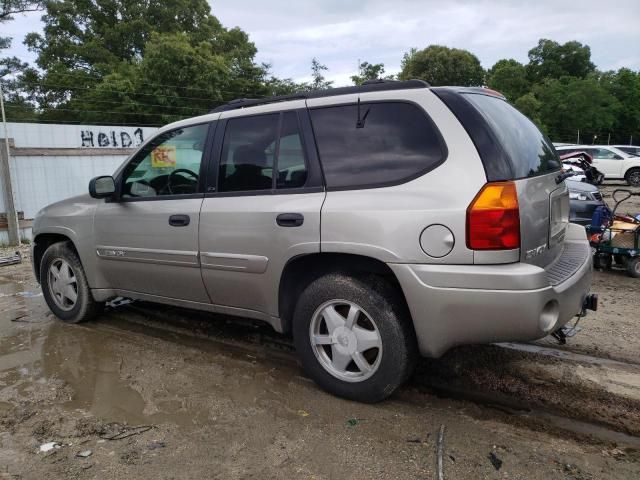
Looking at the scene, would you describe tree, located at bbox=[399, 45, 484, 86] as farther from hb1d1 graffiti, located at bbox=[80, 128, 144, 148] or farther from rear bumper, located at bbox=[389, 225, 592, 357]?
rear bumper, located at bbox=[389, 225, 592, 357]

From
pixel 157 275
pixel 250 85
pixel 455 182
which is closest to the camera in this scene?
pixel 455 182

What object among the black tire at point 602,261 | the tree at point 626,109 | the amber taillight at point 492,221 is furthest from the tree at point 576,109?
the amber taillight at point 492,221

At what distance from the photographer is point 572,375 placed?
135 inches

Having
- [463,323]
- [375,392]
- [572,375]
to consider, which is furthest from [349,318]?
[572,375]

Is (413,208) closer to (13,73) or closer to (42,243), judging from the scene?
(42,243)

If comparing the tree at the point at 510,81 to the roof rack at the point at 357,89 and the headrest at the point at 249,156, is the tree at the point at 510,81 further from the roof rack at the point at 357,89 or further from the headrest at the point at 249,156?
the headrest at the point at 249,156

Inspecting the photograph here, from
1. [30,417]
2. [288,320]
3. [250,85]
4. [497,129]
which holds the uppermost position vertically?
[250,85]

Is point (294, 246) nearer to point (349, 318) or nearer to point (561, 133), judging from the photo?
point (349, 318)

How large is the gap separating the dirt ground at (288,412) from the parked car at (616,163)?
1866cm

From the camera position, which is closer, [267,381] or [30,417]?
[30,417]

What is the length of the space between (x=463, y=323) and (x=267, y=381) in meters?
1.48

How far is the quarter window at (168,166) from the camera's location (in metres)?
3.85

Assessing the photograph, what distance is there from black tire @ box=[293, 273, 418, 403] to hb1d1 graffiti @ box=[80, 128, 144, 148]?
9.27m

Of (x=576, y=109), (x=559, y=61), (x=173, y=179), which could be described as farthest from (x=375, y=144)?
(x=559, y=61)
